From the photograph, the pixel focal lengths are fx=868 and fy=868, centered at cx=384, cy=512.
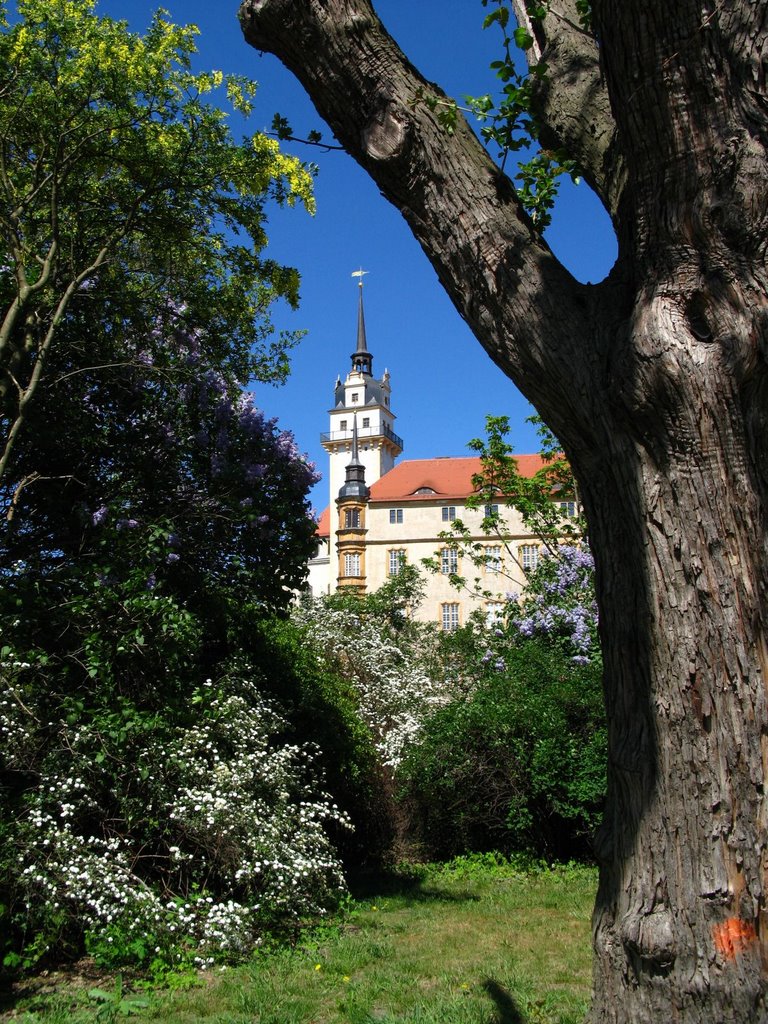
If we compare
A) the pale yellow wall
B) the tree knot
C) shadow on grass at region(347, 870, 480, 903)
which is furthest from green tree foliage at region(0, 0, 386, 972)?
the pale yellow wall

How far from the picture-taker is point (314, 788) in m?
9.50

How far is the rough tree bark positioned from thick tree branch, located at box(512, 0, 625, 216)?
0.78 meters

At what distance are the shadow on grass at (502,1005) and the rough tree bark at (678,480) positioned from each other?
7.35 feet

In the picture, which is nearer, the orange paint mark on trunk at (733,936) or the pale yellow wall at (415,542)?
the orange paint mark on trunk at (733,936)

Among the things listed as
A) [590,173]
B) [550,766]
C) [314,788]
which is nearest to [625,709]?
[590,173]

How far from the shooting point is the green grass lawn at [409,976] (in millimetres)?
5004

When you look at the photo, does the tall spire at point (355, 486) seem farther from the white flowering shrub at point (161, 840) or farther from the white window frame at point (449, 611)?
the white flowering shrub at point (161, 840)

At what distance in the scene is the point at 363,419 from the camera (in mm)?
95438

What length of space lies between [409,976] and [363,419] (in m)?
90.6

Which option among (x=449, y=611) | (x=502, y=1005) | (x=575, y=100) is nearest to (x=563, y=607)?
(x=502, y=1005)

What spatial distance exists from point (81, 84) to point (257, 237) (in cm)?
214

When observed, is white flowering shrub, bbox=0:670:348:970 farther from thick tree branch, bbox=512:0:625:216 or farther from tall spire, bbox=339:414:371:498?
tall spire, bbox=339:414:371:498

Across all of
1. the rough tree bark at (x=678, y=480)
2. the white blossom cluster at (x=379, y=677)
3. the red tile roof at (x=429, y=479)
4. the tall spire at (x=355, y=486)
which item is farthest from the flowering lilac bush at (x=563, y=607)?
the tall spire at (x=355, y=486)

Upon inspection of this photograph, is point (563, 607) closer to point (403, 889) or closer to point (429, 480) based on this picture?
point (403, 889)
